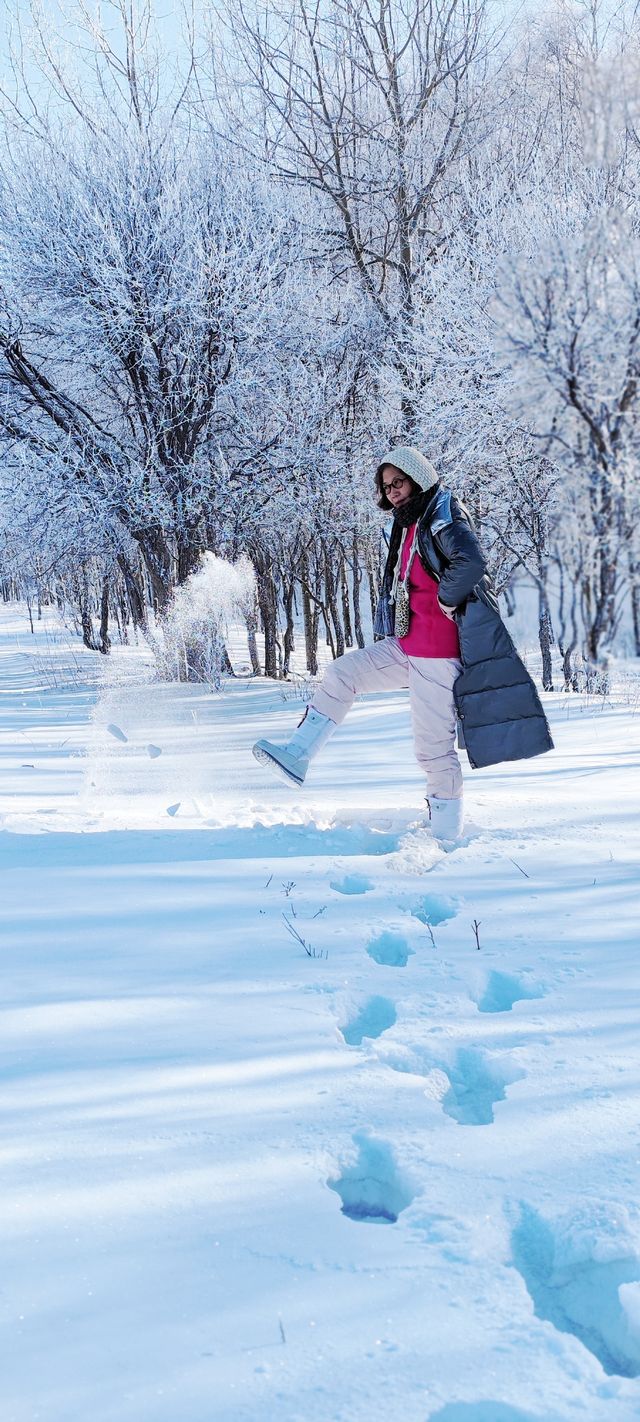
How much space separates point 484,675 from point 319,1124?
1.93 m

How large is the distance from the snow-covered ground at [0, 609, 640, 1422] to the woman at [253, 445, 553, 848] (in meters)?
0.37

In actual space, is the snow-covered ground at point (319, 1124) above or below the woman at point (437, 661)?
below

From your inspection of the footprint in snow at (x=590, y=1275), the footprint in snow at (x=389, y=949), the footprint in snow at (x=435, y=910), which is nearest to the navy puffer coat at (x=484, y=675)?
the footprint in snow at (x=435, y=910)

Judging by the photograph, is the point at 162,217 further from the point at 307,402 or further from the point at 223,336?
the point at 307,402

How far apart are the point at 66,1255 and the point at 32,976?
99 centimetres

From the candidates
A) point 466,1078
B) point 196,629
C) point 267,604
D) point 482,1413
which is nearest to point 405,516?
point 466,1078

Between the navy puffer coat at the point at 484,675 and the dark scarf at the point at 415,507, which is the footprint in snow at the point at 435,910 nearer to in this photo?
the navy puffer coat at the point at 484,675

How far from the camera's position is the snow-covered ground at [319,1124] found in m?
1.35

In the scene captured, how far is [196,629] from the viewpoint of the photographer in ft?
36.0

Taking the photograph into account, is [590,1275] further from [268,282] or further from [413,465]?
[268,282]

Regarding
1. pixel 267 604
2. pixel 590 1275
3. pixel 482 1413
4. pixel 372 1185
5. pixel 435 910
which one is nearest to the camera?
pixel 482 1413

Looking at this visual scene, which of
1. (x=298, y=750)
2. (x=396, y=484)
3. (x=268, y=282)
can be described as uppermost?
(x=268, y=282)

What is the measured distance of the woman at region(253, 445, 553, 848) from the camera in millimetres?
3203

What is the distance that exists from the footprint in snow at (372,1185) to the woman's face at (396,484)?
87.9 inches
